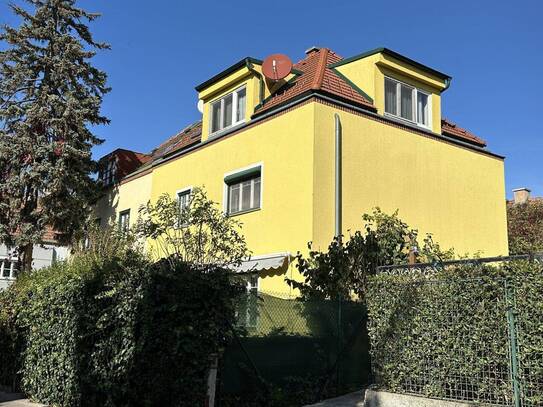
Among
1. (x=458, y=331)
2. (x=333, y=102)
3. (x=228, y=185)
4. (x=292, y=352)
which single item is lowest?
(x=292, y=352)

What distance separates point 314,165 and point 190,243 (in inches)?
148

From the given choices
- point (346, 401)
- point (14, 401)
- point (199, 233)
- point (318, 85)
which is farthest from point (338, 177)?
point (14, 401)

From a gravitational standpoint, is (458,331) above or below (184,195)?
below

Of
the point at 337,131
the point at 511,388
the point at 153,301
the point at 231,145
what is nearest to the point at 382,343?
the point at 511,388

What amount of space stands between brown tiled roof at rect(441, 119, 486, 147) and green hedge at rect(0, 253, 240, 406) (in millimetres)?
12110

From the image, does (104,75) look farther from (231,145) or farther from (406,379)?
(406,379)

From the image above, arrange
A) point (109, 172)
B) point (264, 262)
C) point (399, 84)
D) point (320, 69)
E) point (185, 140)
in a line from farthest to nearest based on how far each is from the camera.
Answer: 1. point (109, 172)
2. point (185, 140)
3. point (399, 84)
4. point (320, 69)
5. point (264, 262)

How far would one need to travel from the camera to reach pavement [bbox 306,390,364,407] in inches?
400

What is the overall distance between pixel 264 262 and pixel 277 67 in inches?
245

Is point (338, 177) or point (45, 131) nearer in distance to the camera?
point (338, 177)

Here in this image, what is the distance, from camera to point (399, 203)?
1633 centimetres

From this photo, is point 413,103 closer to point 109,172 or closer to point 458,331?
point 458,331

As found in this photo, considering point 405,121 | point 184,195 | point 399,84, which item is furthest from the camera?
point 184,195

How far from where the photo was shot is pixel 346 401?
10.5 m
